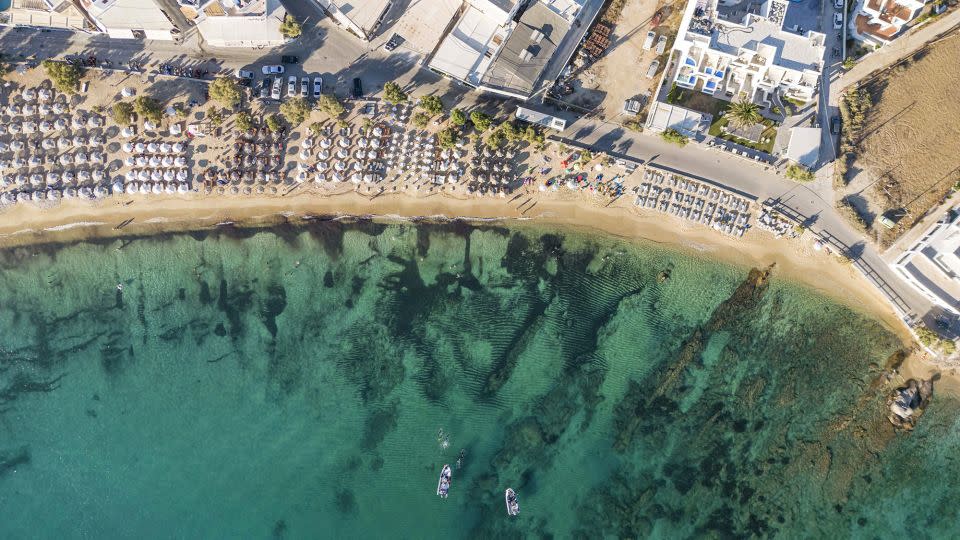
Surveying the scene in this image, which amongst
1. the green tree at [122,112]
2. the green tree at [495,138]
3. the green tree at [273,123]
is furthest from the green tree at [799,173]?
the green tree at [122,112]

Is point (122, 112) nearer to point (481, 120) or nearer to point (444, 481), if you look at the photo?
point (481, 120)

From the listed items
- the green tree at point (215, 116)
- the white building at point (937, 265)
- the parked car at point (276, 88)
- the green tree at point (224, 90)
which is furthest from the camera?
the green tree at point (215, 116)

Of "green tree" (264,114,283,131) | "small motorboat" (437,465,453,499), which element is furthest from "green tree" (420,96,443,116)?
"small motorboat" (437,465,453,499)

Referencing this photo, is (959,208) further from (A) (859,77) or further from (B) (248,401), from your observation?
(B) (248,401)

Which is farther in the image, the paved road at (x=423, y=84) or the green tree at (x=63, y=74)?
Answer: the paved road at (x=423, y=84)

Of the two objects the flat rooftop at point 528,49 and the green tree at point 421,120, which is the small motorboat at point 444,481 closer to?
the green tree at point 421,120

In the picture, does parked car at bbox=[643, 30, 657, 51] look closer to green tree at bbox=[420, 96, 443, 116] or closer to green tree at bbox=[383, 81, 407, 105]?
green tree at bbox=[420, 96, 443, 116]

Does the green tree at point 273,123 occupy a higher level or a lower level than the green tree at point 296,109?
lower

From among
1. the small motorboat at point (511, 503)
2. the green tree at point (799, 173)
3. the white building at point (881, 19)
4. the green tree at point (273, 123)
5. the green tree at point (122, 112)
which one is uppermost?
the white building at point (881, 19)
